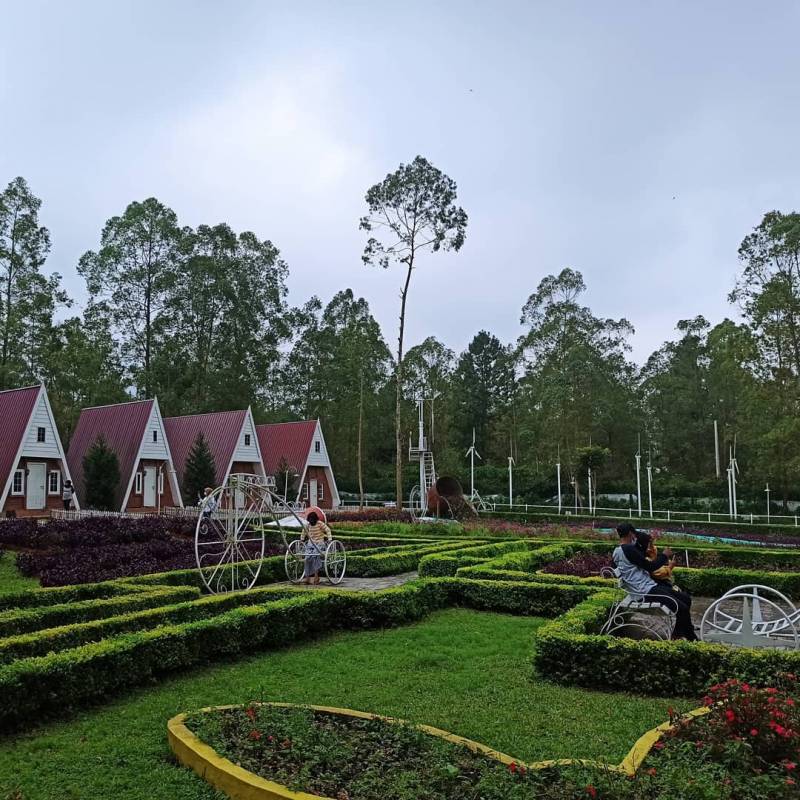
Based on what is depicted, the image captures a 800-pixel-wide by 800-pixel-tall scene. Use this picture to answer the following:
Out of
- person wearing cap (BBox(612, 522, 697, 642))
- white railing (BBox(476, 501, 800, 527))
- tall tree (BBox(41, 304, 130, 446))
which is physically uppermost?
tall tree (BBox(41, 304, 130, 446))

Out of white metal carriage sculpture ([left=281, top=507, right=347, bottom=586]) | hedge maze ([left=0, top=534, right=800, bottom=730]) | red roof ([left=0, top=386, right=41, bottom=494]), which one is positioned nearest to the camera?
hedge maze ([left=0, top=534, right=800, bottom=730])

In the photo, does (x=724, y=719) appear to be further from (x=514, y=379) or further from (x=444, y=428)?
(x=514, y=379)

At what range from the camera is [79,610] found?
30.3 feet

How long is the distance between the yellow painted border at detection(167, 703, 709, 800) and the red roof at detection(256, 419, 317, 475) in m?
34.7

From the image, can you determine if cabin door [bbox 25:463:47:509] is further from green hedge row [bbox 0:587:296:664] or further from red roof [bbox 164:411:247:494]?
green hedge row [bbox 0:587:296:664]

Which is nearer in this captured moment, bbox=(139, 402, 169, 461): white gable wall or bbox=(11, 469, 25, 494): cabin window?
bbox=(11, 469, 25, 494): cabin window

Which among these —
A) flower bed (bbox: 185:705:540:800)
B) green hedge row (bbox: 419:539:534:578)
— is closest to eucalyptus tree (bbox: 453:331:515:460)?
green hedge row (bbox: 419:539:534:578)

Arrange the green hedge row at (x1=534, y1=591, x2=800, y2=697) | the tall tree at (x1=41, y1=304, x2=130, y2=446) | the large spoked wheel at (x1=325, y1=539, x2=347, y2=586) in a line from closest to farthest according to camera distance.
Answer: the green hedge row at (x1=534, y1=591, x2=800, y2=697) < the large spoked wheel at (x1=325, y1=539, x2=347, y2=586) < the tall tree at (x1=41, y1=304, x2=130, y2=446)

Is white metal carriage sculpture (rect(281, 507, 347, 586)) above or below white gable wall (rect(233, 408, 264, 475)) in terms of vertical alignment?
below

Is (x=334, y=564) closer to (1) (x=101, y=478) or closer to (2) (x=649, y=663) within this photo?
(2) (x=649, y=663)

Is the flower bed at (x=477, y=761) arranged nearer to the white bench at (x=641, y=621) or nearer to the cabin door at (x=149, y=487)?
the white bench at (x=641, y=621)

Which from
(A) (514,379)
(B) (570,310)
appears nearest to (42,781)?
(B) (570,310)

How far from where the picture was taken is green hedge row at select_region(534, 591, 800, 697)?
22.4 feet

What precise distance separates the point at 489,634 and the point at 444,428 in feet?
165
